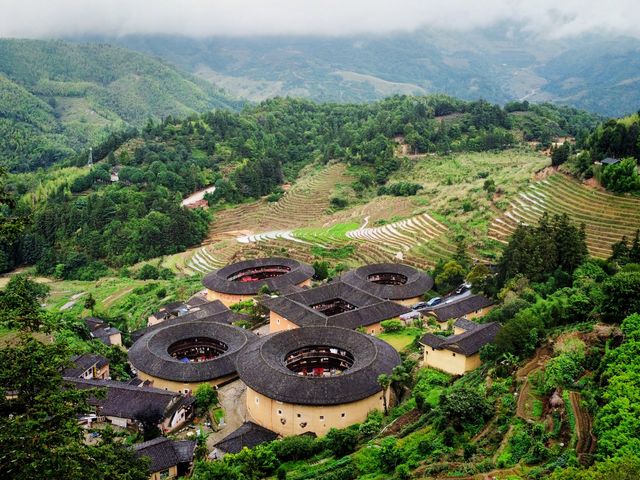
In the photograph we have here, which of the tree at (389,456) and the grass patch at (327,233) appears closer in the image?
the tree at (389,456)

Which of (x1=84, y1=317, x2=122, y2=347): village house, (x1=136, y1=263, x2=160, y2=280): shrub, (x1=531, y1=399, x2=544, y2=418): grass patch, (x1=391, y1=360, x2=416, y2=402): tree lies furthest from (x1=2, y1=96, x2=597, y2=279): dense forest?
(x1=531, y1=399, x2=544, y2=418): grass patch

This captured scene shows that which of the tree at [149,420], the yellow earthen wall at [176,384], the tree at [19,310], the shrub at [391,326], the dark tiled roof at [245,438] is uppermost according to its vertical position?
the tree at [19,310]

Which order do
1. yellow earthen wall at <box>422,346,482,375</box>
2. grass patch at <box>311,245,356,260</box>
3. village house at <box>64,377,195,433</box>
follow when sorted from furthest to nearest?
A: grass patch at <box>311,245,356,260</box> < yellow earthen wall at <box>422,346,482,375</box> < village house at <box>64,377,195,433</box>

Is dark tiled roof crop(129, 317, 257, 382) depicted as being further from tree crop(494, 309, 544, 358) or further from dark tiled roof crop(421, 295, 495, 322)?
tree crop(494, 309, 544, 358)

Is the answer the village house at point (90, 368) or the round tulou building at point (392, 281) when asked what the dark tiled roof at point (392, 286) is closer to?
the round tulou building at point (392, 281)

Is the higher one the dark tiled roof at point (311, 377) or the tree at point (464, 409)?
the tree at point (464, 409)

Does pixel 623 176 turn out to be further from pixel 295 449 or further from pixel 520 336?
pixel 295 449

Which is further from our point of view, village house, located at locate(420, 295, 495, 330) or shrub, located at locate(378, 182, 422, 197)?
shrub, located at locate(378, 182, 422, 197)

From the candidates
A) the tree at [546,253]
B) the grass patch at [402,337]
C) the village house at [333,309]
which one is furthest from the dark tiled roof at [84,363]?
the tree at [546,253]
